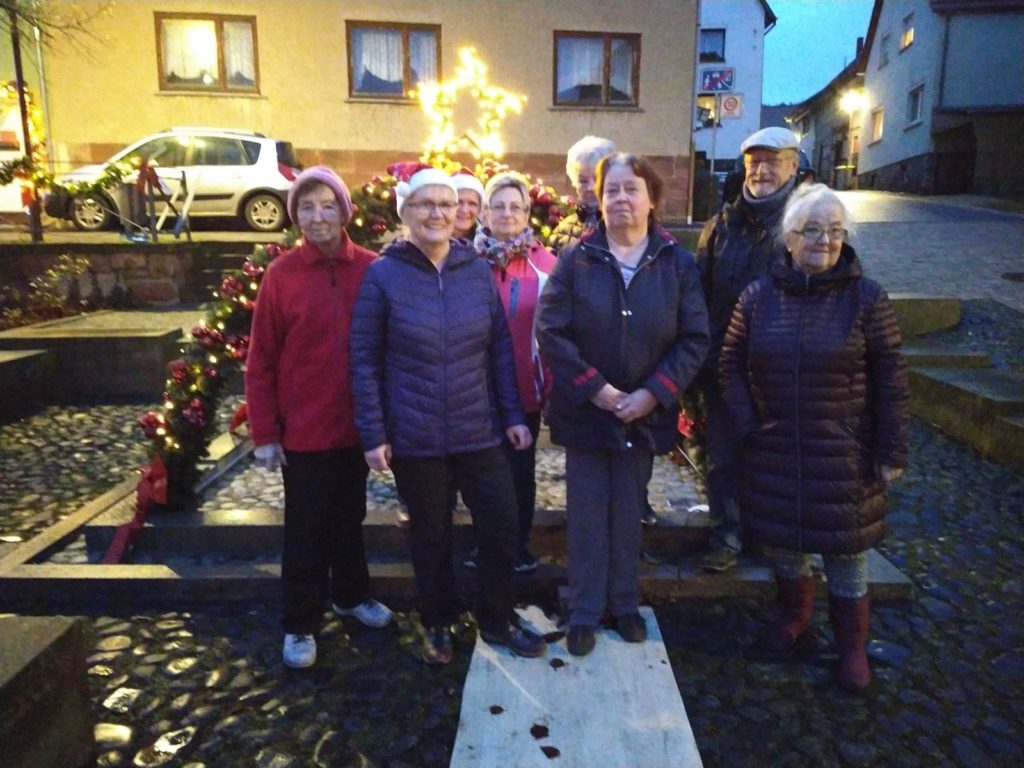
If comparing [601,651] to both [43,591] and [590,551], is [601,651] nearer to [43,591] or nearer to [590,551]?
[590,551]

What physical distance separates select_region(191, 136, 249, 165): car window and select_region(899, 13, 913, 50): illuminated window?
83.5 feet

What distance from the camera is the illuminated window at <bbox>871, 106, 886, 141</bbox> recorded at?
1192 inches

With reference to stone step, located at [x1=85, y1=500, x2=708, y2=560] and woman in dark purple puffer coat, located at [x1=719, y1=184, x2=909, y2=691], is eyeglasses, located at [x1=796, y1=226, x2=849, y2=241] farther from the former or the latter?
stone step, located at [x1=85, y1=500, x2=708, y2=560]

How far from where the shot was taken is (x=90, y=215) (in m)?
12.2

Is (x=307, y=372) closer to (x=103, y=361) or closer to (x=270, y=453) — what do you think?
(x=270, y=453)

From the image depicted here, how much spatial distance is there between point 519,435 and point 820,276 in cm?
124

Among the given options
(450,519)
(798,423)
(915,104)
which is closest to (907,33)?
(915,104)

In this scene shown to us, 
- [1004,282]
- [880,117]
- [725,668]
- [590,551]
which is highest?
[880,117]

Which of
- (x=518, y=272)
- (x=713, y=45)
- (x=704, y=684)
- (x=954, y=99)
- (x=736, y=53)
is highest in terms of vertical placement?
(x=713, y=45)

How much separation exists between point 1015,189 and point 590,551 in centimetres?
2452

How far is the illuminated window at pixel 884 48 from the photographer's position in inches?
1194

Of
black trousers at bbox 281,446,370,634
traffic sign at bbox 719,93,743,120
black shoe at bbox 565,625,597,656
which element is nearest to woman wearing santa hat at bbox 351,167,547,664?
black shoe at bbox 565,625,597,656

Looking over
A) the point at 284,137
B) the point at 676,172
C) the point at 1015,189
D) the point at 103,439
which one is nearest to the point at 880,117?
the point at 1015,189

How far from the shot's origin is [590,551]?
119 inches
